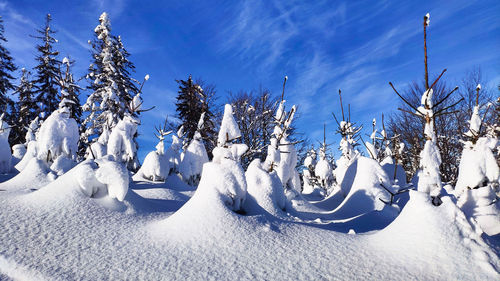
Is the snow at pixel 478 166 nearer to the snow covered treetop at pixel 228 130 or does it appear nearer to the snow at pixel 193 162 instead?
the snow covered treetop at pixel 228 130

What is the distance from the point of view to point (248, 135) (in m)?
21.8

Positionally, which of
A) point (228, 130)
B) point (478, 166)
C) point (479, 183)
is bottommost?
point (479, 183)

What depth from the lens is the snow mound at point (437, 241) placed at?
2525 mm

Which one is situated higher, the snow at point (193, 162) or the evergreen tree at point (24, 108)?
the evergreen tree at point (24, 108)

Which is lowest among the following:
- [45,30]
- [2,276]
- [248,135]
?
[2,276]

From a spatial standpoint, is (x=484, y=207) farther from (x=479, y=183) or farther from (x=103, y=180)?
(x=103, y=180)

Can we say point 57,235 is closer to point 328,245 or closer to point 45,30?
point 328,245

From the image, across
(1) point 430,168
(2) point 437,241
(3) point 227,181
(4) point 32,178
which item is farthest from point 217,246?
(4) point 32,178

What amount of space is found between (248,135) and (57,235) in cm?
1891

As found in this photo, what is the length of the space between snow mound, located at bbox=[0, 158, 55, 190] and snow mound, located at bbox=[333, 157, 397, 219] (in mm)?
7695

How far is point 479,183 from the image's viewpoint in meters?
4.00

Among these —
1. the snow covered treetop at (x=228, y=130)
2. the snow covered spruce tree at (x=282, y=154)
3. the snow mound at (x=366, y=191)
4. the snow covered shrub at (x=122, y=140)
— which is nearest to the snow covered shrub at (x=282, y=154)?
the snow covered spruce tree at (x=282, y=154)

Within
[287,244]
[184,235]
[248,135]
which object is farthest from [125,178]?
[248,135]

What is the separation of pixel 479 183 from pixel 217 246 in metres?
4.01
